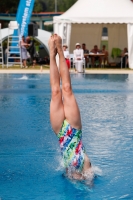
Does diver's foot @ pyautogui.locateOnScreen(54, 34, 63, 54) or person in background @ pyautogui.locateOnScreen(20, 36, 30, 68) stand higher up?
diver's foot @ pyautogui.locateOnScreen(54, 34, 63, 54)

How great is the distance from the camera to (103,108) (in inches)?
445

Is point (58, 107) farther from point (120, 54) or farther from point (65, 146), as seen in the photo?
point (120, 54)

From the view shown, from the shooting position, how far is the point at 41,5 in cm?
9512

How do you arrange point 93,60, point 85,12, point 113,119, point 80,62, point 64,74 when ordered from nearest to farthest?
point 64,74 < point 113,119 < point 80,62 < point 85,12 < point 93,60

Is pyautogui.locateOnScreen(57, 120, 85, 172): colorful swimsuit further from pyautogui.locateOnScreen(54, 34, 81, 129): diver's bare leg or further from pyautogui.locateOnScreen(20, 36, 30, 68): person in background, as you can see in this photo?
pyautogui.locateOnScreen(20, 36, 30, 68): person in background

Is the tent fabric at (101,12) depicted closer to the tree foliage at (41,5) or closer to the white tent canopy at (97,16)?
the white tent canopy at (97,16)

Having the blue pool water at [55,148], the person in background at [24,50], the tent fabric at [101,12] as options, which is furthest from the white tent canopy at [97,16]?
the blue pool water at [55,148]

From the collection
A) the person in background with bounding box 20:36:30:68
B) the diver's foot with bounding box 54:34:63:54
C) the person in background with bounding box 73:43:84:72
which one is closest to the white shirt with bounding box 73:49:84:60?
the person in background with bounding box 73:43:84:72

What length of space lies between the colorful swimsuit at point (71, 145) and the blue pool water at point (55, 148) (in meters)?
0.27

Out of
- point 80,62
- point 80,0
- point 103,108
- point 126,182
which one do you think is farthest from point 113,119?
point 80,0

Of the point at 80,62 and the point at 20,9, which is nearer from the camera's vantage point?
the point at 80,62

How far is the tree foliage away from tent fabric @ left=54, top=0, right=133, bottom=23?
4079cm

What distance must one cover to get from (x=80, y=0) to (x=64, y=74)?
2046cm

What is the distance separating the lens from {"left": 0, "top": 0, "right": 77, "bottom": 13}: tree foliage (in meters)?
64.1
